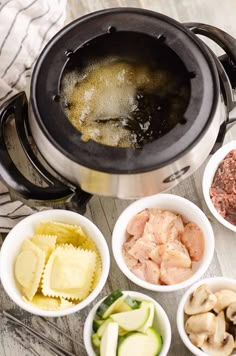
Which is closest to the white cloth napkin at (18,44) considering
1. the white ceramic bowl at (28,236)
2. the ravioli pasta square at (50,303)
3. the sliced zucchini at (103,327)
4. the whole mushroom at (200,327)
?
the white ceramic bowl at (28,236)

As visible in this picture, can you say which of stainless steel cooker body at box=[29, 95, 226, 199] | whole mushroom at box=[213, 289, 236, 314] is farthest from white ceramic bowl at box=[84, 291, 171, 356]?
stainless steel cooker body at box=[29, 95, 226, 199]

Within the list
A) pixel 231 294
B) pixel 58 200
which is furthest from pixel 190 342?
pixel 58 200

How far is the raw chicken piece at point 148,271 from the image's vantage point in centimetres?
154

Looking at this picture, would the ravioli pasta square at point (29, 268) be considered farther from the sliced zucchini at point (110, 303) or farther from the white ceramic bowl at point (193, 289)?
the white ceramic bowl at point (193, 289)

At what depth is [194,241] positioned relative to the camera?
1573 mm

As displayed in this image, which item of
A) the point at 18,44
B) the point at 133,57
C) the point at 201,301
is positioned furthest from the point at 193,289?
the point at 18,44

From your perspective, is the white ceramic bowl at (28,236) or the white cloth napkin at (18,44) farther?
the white cloth napkin at (18,44)

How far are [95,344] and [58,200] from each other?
30 cm

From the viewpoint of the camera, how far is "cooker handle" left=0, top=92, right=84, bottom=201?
1.42m

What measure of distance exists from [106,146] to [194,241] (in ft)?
1.10

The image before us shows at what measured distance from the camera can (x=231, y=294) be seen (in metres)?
1.52

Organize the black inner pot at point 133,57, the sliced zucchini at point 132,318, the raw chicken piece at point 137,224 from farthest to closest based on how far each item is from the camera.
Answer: the raw chicken piece at point 137,224
the sliced zucchini at point 132,318
the black inner pot at point 133,57

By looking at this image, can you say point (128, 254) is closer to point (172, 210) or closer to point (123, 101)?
point (172, 210)

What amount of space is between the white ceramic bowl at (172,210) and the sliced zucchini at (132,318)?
6 centimetres
